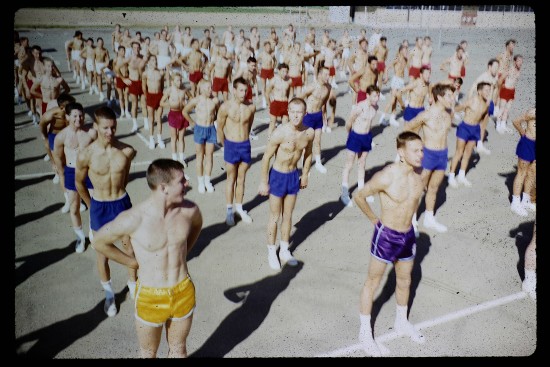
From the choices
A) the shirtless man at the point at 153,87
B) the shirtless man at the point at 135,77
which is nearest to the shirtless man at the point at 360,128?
the shirtless man at the point at 153,87

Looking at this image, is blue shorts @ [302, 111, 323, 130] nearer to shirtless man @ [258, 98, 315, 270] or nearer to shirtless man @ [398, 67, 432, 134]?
shirtless man @ [398, 67, 432, 134]

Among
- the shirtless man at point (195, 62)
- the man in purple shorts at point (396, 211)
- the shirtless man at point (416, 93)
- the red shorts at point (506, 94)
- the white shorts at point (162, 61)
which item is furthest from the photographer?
the white shorts at point (162, 61)

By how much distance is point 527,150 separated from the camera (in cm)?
676

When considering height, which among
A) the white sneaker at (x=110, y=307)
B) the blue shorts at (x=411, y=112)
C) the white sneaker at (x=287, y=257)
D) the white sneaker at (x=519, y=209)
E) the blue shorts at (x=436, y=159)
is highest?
the blue shorts at (x=411, y=112)

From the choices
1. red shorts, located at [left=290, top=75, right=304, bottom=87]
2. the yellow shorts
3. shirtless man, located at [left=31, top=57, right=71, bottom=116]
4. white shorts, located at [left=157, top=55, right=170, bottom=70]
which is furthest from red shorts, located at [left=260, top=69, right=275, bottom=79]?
the yellow shorts

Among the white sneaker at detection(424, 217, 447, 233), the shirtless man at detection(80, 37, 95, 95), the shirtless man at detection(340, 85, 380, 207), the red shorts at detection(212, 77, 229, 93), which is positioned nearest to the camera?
the white sneaker at detection(424, 217, 447, 233)

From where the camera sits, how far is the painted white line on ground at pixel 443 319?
4.43 meters

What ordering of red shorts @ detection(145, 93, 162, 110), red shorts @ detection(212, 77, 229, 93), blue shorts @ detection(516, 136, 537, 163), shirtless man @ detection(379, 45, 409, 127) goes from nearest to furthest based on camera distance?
1. blue shorts @ detection(516, 136, 537, 163)
2. red shorts @ detection(145, 93, 162, 110)
3. shirtless man @ detection(379, 45, 409, 127)
4. red shorts @ detection(212, 77, 229, 93)

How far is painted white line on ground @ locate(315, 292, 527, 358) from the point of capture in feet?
14.5

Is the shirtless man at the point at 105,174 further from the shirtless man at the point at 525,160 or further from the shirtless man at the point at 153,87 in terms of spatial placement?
the shirtless man at the point at 525,160

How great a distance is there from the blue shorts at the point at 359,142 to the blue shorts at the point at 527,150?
101 inches

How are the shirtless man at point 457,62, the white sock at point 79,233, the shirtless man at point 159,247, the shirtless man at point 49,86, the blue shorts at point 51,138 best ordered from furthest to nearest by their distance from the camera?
1. the shirtless man at point 457,62
2. the shirtless man at point 49,86
3. the blue shorts at point 51,138
4. the white sock at point 79,233
5. the shirtless man at point 159,247

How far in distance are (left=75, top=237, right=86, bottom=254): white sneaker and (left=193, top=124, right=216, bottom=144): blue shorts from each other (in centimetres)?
276
